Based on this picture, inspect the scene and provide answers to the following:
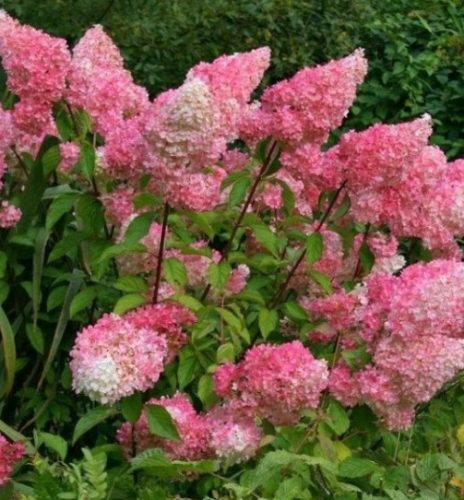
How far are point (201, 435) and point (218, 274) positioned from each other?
368mm

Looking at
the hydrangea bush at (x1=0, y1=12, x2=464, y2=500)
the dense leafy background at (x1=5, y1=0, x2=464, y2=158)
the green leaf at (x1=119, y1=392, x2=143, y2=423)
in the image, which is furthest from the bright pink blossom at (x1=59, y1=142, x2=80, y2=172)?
the dense leafy background at (x1=5, y1=0, x2=464, y2=158)

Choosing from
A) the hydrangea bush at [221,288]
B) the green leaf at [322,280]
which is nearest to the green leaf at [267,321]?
the hydrangea bush at [221,288]

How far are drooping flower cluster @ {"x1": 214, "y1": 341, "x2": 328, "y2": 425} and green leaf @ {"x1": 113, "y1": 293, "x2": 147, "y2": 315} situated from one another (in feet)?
0.79

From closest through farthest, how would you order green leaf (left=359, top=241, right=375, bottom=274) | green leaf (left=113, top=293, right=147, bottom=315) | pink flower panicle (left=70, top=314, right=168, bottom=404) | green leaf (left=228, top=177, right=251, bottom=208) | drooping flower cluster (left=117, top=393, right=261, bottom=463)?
pink flower panicle (left=70, top=314, right=168, bottom=404)
drooping flower cluster (left=117, top=393, right=261, bottom=463)
green leaf (left=113, top=293, right=147, bottom=315)
green leaf (left=228, top=177, right=251, bottom=208)
green leaf (left=359, top=241, right=375, bottom=274)

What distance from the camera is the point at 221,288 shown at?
8.82 ft

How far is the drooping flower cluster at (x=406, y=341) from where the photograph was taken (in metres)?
2.38

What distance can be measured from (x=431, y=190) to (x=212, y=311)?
597 mm

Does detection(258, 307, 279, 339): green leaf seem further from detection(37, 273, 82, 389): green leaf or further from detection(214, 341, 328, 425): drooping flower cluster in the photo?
detection(37, 273, 82, 389): green leaf

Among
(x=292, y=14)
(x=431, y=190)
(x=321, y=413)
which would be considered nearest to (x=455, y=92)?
(x=292, y=14)

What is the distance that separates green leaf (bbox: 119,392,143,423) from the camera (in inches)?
95.3

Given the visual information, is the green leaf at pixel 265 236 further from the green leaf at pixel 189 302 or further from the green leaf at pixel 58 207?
the green leaf at pixel 58 207

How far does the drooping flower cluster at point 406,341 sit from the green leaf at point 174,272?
0.37m

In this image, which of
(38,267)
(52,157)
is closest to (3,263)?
(38,267)

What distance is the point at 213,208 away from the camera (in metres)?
2.84
